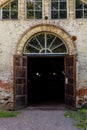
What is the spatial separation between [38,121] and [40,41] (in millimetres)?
5550

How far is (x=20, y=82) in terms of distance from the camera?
20.7 metres

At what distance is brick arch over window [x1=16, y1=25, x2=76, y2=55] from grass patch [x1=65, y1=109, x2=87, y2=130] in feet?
9.40

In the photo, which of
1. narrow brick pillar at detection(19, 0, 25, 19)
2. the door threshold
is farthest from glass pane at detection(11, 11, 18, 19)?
the door threshold

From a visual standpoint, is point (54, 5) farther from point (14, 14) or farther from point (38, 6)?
point (14, 14)

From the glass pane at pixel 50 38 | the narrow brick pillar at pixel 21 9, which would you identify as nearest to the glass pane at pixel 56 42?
the glass pane at pixel 50 38

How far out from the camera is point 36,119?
17141 mm

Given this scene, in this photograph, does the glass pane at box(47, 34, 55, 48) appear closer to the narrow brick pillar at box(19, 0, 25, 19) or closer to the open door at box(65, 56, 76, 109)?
the open door at box(65, 56, 76, 109)

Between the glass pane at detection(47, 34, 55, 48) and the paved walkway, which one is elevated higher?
the glass pane at detection(47, 34, 55, 48)

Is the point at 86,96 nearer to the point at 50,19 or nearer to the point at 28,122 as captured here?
the point at 50,19

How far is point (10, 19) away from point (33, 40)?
1414mm

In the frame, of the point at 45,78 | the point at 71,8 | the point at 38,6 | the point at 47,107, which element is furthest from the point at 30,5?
the point at 45,78

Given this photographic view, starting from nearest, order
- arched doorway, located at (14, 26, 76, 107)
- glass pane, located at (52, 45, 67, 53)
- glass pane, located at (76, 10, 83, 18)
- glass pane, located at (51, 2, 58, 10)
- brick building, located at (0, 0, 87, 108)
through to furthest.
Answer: arched doorway, located at (14, 26, 76, 107)
brick building, located at (0, 0, 87, 108)
glass pane, located at (76, 10, 83, 18)
glass pane, located at (52, 45, 67, 53)
glass pane, located at (51, 2, 58, 10)

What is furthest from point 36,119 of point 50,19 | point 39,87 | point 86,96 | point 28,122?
point 39,87

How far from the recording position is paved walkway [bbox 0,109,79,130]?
15.0 meters
